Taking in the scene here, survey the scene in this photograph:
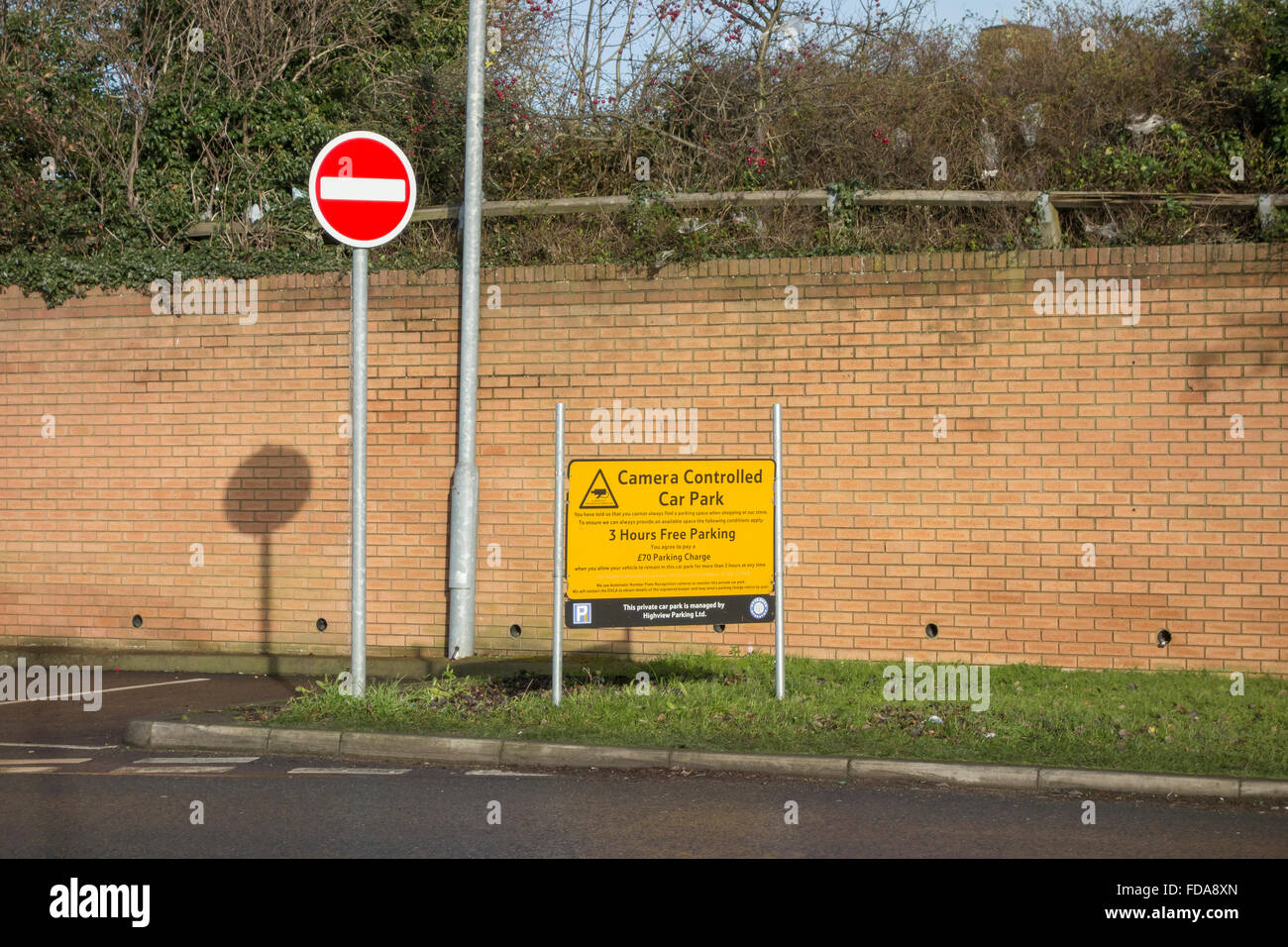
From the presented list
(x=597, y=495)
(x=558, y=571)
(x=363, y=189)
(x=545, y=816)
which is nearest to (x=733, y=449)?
(x=597, y=495)

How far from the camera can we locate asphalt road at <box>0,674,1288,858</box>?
→ 6391mm

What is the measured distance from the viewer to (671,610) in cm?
962

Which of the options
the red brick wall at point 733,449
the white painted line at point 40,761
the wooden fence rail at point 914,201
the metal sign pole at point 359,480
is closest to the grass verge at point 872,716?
the metal sign pole at point 359,480

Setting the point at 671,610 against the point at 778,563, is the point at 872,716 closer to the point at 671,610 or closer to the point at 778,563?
the point at 778,563

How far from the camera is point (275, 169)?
48.2 ft

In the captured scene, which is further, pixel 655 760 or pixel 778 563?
pixel 778 563

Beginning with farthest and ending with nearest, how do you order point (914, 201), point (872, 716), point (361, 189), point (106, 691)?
point (914, 201) → point (106, 691) → point (361, 189) → point (872, 716)

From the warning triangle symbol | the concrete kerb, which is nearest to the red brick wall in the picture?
the warning triangle symbol

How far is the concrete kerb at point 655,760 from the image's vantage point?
753 centimetres

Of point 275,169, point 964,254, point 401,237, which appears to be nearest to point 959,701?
point 964,254

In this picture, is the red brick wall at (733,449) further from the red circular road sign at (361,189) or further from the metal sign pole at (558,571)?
the red circular road sign at (361,189)

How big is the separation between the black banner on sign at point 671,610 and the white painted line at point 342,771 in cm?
175

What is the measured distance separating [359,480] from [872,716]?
3.90 meters
